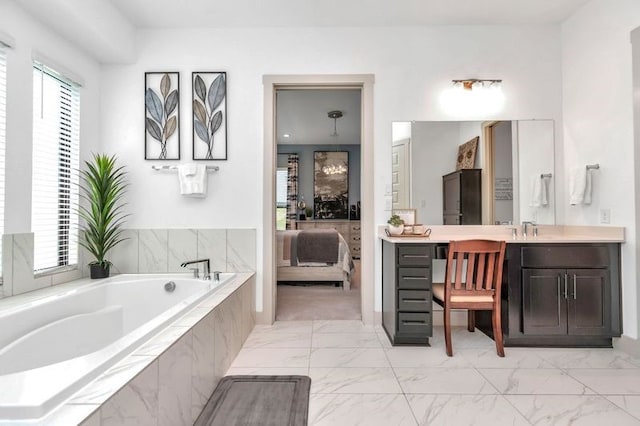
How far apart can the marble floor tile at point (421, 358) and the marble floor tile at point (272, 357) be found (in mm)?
604

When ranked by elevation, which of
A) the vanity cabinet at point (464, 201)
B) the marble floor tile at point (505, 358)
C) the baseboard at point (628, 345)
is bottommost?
the marble floor tile at point (505, 358)

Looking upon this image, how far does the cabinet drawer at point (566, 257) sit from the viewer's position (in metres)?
2.50

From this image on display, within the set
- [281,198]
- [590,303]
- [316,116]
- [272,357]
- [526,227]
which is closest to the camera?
[272,357]

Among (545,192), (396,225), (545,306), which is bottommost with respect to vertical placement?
(545,306)

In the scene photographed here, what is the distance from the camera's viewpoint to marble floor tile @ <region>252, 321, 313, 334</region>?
117 inches

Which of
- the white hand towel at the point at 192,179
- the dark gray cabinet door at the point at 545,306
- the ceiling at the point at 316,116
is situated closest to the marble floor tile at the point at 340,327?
the dark gray cabinet door at the point at 545,306

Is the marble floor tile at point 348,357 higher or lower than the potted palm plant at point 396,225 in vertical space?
lower

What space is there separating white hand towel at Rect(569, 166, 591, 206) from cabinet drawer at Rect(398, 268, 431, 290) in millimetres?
1391

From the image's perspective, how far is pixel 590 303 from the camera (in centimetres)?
250

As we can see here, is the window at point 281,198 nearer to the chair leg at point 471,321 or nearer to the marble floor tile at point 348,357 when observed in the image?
the chair leg at point 471,321

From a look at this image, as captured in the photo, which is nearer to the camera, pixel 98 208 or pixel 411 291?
pixel 411 291

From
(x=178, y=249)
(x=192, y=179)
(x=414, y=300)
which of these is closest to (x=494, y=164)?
(x=414, y=300)

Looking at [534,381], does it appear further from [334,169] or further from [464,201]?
[334,169]

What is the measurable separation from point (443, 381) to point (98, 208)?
2.84 meters
